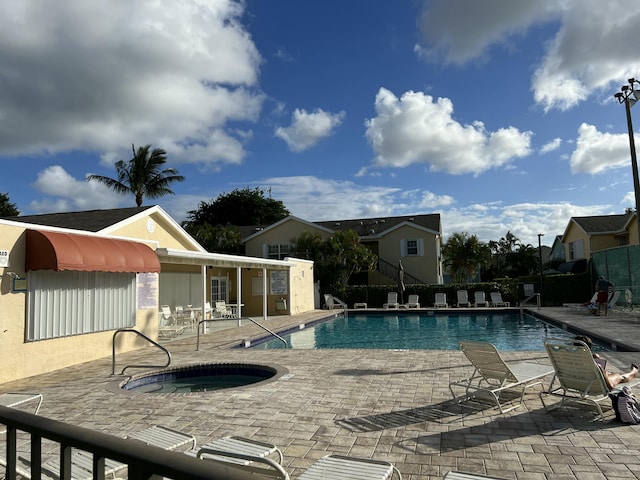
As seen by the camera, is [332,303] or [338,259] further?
[338,259]

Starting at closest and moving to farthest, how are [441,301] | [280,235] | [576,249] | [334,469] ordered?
[334,469] → [441,301] → [280,235] → [576,249]

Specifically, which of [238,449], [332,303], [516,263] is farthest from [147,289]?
[516,263]

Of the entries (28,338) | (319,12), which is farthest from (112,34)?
(28,338)

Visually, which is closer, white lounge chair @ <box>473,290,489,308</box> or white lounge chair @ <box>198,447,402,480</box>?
white lounge chair @ <box>198,447,402,480</box>

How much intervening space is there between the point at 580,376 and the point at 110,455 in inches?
240

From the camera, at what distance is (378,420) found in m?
5.73

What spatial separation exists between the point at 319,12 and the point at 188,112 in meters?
5.82

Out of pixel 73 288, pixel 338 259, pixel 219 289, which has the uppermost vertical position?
pixel 338 259

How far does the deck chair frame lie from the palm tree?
116 ft

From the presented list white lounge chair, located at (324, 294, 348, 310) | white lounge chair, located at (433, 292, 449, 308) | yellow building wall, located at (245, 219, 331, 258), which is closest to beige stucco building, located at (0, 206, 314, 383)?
Result: white lounge chair, located at (324, 294, 348, 310)

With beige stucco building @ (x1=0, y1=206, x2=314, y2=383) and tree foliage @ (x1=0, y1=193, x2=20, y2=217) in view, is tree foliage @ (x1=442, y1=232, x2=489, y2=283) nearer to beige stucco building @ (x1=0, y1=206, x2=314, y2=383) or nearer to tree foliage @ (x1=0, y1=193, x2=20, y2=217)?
beige stucco building @ (x1=0, y1=206, x2=314, y2=383)

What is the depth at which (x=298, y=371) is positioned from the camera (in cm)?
879

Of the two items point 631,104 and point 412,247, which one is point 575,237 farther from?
point 631,104

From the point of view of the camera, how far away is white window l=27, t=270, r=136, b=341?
9148 millimetres
